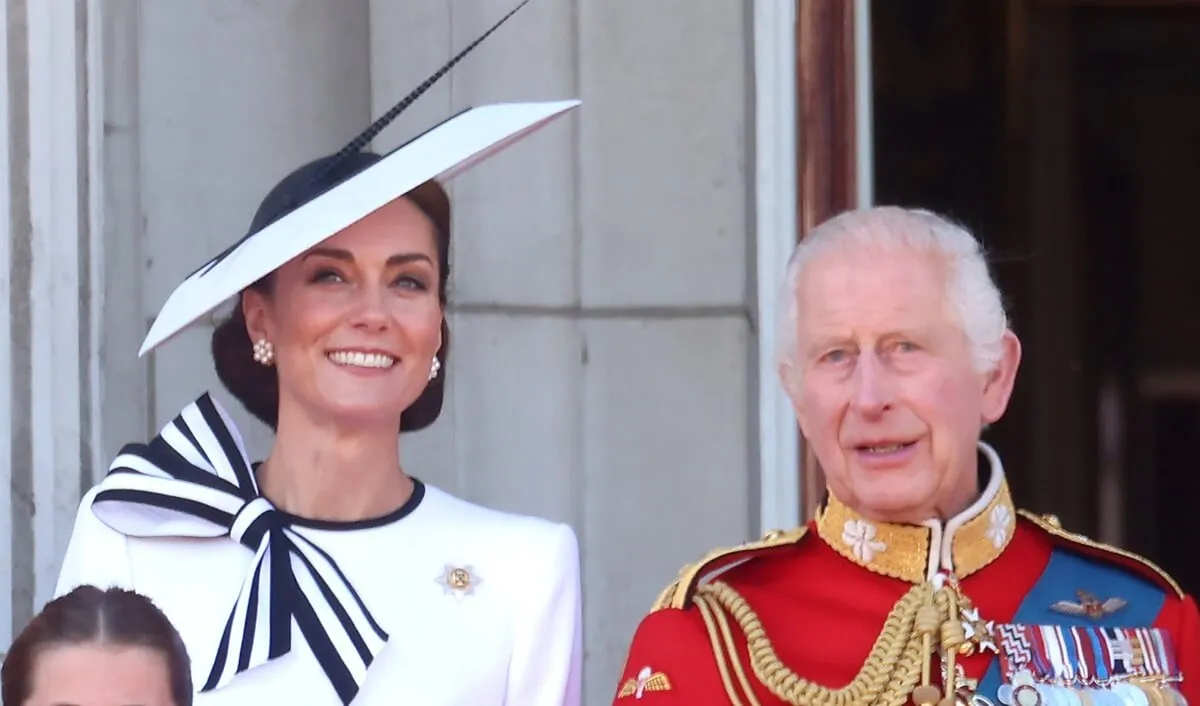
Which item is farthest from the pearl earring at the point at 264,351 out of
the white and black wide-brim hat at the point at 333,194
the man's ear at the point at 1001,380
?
the man's ear at the point at 1001,380

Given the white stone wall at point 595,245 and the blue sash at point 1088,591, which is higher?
the white stone wall at point 595,245

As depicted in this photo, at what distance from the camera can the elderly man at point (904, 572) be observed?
85.8 inches

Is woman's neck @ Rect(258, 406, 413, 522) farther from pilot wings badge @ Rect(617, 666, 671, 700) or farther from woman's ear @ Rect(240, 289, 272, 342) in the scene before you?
pilot wings badge @ Rect(617, 666, 671, 700)

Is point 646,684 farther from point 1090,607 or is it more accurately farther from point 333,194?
point 333,194

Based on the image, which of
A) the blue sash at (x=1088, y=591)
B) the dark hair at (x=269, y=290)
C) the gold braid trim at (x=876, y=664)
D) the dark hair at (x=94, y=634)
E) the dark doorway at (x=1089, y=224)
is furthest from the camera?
the dark doorway at (x=1089, y=224)

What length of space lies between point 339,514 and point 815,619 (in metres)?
0.57

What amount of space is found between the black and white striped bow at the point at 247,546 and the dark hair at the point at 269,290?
10cm

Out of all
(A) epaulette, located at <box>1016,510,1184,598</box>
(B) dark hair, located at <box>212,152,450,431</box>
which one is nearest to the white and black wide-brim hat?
(B) dark hair, located at <box>212,152,450,431</box>

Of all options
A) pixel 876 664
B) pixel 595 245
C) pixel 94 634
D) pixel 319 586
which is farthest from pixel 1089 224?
pixel 94 634

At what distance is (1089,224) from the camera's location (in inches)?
170

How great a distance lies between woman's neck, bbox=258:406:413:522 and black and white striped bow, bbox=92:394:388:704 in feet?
0.13

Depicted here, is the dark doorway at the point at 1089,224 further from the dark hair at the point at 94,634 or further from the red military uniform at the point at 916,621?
the dark hair at the point at 94,634

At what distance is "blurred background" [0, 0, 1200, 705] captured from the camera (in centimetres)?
343

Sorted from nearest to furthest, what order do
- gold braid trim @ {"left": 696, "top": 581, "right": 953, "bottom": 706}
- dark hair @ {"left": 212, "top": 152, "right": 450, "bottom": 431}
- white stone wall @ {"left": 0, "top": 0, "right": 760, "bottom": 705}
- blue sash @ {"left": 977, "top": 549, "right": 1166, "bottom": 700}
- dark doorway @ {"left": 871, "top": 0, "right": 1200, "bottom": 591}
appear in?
gold braid trim @ {"left": 696, "top": 581, "right": 953, "bottom": 706} → blue sash @ {"left": 977, "top": 549, "right": 1166, "bottom": 700} → dark hair @ {"left": 212, "top": 152, "right": 450, "bottom": 431} → white stone wall @ {"left": 0, "top": 0, "right": 760, "bottom": 705} → dark doorway @ {"left": 871, "top": 0, "right": 1200, "bottom": 591}
